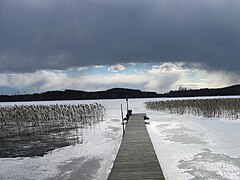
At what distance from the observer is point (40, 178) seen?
21.0ft

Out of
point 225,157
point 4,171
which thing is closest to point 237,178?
point 225,157

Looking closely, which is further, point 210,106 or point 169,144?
point 210,106

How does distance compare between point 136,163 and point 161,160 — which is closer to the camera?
point 136,163

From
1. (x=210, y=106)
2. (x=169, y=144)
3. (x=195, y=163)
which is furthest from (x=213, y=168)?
(x=210, y=106)

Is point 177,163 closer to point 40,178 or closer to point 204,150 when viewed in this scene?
point 204,150

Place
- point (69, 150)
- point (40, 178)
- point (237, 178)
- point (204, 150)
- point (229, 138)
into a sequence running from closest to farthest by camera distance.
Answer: point (237, 178), point (40, 178), point (204, 150), point (69, 150), point (229, 138)

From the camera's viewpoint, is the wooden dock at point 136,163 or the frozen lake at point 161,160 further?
the frozen lake at point 161,160

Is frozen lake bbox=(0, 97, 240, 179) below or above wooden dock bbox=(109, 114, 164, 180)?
below

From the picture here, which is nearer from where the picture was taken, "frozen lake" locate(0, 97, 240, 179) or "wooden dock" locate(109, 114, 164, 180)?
"wooden dock" locate(109, 114, 164, 180)

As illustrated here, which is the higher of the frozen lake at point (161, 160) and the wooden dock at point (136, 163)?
the wooden dock at point (136, 163)

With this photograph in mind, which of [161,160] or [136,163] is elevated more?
[136,163]

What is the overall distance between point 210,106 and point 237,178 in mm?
15542

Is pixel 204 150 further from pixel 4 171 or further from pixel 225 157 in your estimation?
pixel 4 171

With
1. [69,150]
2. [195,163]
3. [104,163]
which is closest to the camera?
[195,163]
